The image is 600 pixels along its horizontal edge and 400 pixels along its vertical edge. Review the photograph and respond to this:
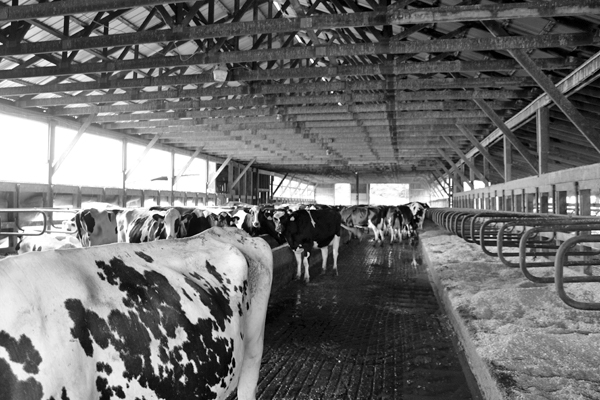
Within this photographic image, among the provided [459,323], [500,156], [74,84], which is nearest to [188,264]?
[459,323]

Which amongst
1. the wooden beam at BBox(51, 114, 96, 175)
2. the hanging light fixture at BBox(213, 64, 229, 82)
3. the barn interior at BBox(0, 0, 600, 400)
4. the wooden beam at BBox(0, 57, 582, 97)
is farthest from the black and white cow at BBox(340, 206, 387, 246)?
the hanging light fixture at BBox(213, 64, 229, 82)

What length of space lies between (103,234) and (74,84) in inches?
120

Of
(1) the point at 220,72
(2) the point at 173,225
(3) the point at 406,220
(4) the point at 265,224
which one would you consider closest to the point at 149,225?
(2) the point at 173,225

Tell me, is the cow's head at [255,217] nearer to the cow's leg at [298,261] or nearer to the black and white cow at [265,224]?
the black and white cow at [265,224]

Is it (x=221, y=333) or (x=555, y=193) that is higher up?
(x=555, y=193)

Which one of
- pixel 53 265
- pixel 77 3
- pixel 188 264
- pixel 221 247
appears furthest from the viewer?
pixel 77 3

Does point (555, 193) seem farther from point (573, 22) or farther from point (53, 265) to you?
point (53, 265)

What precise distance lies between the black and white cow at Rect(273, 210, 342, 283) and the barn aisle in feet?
4.39

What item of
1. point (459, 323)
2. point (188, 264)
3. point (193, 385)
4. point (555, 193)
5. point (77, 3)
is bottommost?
point (459, 323)

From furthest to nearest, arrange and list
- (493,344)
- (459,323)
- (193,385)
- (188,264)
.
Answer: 1. (459,323)
2. (493,344)
3. (188,264)
4. (193,385)

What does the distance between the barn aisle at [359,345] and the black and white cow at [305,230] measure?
1337mm

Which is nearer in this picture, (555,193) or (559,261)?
(559,261)

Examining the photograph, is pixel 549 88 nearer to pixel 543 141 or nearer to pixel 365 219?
pixel 543 141

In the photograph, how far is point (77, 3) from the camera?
511 centimetres
